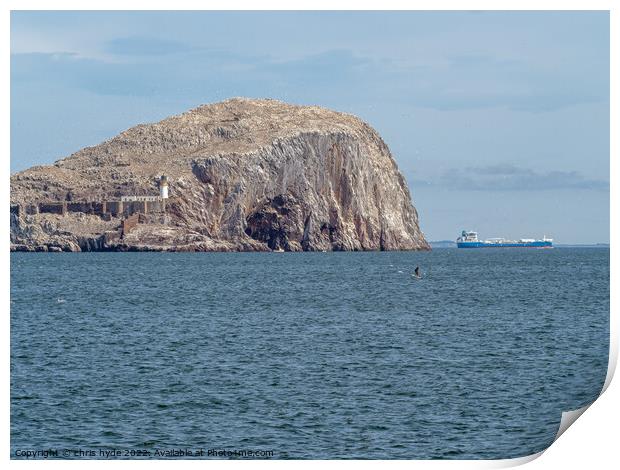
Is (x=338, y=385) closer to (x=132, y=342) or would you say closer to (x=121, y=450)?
(x=121, y=450)

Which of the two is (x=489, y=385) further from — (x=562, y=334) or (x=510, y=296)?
(x=510, y=296)

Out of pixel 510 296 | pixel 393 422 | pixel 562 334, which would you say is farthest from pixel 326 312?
pixel 393 422

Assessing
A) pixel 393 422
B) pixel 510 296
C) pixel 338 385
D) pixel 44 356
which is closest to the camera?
pixel 393 422

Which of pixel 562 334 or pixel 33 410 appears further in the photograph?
pixel 562 334
